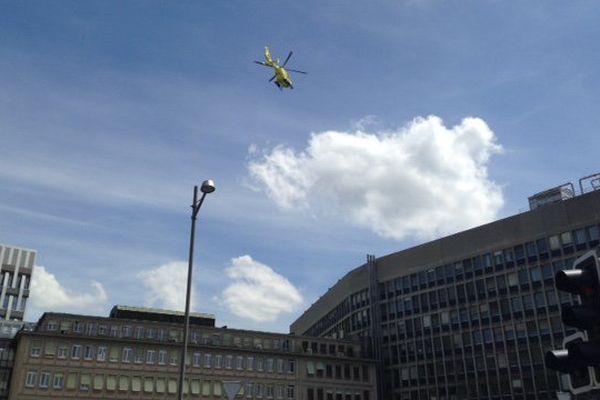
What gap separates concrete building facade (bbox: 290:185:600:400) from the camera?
83.2 meters

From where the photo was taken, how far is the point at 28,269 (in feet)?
438

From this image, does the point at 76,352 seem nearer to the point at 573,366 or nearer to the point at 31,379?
the point at 31,379

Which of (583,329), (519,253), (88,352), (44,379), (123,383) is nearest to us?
(583,329)

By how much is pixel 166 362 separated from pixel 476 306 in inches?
1715

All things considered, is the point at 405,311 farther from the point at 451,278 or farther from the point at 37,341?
the point at 37,341

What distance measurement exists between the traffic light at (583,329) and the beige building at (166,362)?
82070 millimetres

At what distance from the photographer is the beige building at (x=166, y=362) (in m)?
80.5

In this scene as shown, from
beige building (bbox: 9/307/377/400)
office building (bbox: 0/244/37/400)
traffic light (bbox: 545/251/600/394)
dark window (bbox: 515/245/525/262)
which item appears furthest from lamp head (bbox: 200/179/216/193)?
office building (bbox: 0/244/37/400)

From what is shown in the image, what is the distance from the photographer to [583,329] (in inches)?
257

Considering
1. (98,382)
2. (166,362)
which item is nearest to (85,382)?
(98,382)

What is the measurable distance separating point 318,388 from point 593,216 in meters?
44.7

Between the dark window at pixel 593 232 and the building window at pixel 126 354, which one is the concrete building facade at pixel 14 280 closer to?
the building window at pixel 126 354

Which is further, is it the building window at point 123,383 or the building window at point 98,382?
the building window at point 123,383

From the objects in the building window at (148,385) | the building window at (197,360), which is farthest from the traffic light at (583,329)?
the building window at (197,360)
